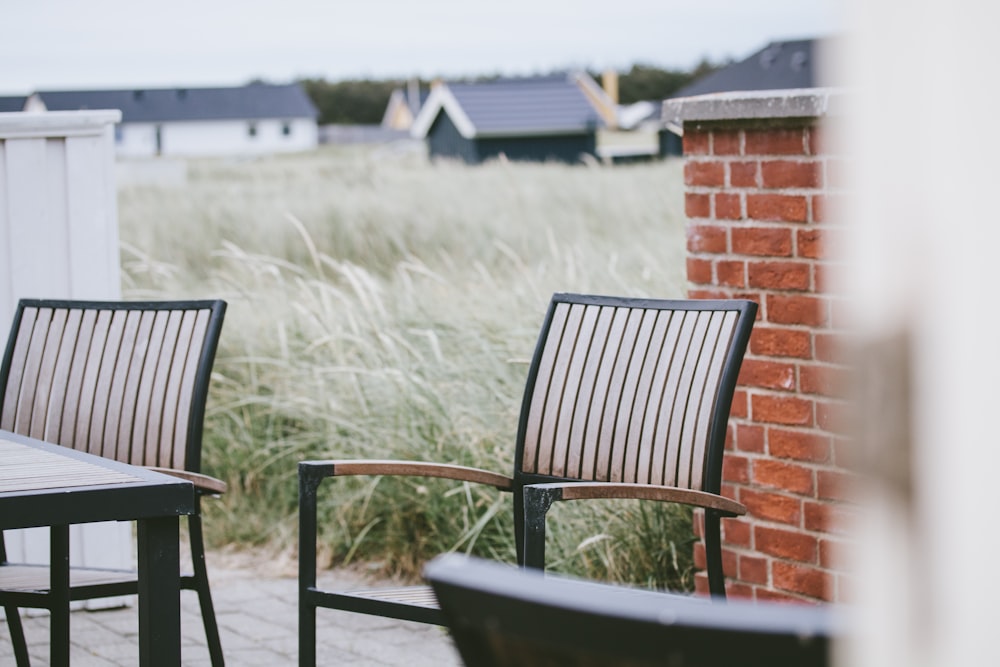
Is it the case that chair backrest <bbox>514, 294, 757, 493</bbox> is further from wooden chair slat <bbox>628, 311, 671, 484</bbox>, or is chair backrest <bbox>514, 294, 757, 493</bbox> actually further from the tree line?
the tree line

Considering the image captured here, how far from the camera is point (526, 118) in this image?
3172cm

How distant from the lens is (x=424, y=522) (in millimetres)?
4426

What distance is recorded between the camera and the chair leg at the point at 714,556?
2.74 m

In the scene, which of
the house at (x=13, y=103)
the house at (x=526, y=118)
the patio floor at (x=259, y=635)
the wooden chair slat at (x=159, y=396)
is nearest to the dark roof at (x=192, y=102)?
the house at (x=13, y=103)

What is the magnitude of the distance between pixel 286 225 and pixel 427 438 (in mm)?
5672

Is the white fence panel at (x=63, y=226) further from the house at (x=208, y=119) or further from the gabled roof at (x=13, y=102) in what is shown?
the house at (x=208, y=119)

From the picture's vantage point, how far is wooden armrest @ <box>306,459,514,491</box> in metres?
2.81

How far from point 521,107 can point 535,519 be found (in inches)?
1193

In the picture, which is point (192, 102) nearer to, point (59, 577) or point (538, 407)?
point (538, 407)

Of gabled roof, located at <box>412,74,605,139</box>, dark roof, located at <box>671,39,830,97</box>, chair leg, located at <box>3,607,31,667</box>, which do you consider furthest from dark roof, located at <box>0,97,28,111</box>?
gabled roof, located at <box>412,74,605,139</box>

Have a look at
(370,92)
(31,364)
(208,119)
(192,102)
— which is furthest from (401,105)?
(31,364)

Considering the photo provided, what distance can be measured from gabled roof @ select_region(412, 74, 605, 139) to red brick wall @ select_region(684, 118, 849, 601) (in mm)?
27902

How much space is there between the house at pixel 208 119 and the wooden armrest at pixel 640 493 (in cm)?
386

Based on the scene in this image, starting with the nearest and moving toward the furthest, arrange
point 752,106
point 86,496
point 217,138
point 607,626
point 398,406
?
point 607,626 → point 86,496 → point 752,106 → point 398,406 → point 217,138
